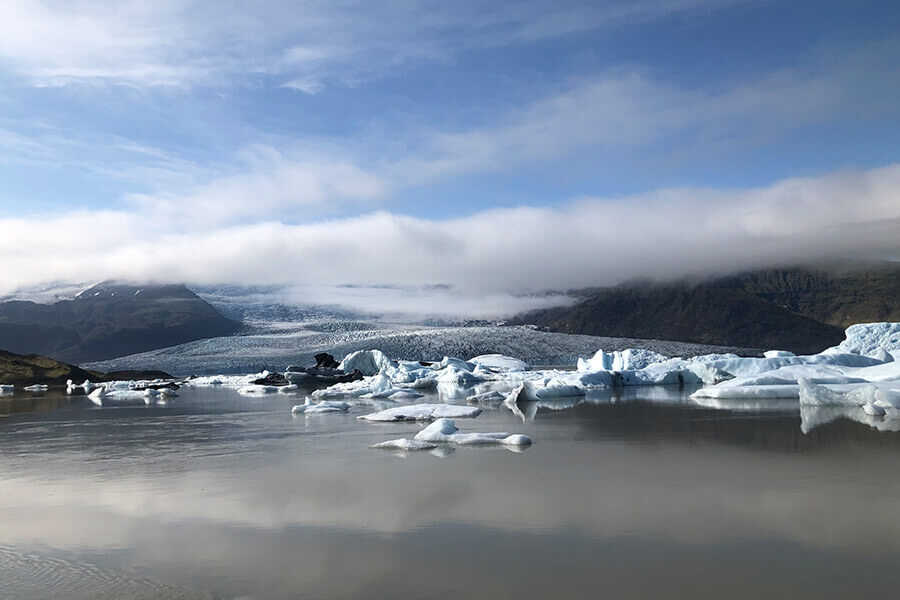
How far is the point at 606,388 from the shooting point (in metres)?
24.2

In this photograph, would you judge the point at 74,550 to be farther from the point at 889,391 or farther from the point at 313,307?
the point at 313,307

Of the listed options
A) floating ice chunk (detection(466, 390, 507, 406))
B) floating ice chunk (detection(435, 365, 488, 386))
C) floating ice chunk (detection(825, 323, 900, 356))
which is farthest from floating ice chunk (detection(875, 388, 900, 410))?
floating ice chunk (detection(435, 365, 488, 386))

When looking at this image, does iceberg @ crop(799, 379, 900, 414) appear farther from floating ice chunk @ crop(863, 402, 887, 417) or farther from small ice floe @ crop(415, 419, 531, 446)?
small ice floe @ crop(415, 419, 531, 446)

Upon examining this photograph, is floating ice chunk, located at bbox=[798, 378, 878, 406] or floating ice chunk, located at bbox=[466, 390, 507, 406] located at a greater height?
floating ice chunk, located at bbox=[798, 378, 878, 406]

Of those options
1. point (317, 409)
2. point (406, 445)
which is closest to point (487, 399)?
point (317, 409)

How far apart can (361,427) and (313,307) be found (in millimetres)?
78373

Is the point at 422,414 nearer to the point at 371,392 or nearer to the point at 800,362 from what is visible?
the point at 371,392

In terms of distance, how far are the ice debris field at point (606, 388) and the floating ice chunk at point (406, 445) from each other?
14 mm

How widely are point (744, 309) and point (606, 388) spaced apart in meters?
131

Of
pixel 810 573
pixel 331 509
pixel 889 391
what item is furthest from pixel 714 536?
pixel 889 391

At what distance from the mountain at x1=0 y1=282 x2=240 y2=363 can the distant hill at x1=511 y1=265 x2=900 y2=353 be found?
210 ft

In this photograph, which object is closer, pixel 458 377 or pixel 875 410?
pixel 875 410

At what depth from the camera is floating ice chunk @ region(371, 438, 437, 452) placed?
9.35 meters

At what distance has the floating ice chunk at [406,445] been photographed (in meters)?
9.35
